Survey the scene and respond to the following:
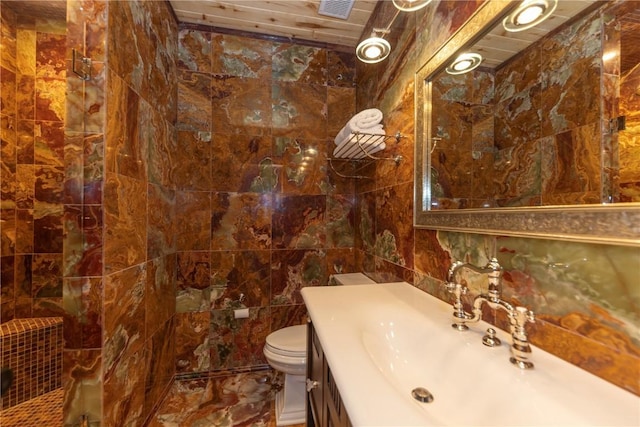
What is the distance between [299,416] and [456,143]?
1.77 m

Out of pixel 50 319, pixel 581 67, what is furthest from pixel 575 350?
pixel 50 319

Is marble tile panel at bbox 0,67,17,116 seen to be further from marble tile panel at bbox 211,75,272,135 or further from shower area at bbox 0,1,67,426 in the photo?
marble tile panel at bbox 211,75,272,135

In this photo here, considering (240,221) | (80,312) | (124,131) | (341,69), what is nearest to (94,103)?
(124,131)

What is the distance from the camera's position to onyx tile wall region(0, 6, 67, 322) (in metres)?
1.62

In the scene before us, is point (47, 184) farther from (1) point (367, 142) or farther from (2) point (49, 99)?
(1) point (367, 142)

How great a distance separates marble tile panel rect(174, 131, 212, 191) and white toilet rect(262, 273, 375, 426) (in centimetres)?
124

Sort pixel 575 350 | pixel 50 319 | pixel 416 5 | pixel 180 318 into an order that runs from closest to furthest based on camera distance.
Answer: pixel 575 350 < pixel 416 5 < pixel 50 319 < pixel 180 318

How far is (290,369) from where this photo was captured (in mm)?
1451

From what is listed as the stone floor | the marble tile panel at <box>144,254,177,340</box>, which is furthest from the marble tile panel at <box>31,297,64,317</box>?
the stone floor

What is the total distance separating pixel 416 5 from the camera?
3.25 ft

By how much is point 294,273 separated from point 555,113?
1812 mm

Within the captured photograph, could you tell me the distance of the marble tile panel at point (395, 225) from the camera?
132cm

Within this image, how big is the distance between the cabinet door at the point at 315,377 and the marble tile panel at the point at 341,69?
6.48 ft

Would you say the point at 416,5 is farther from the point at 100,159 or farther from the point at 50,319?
the point at 50,319
